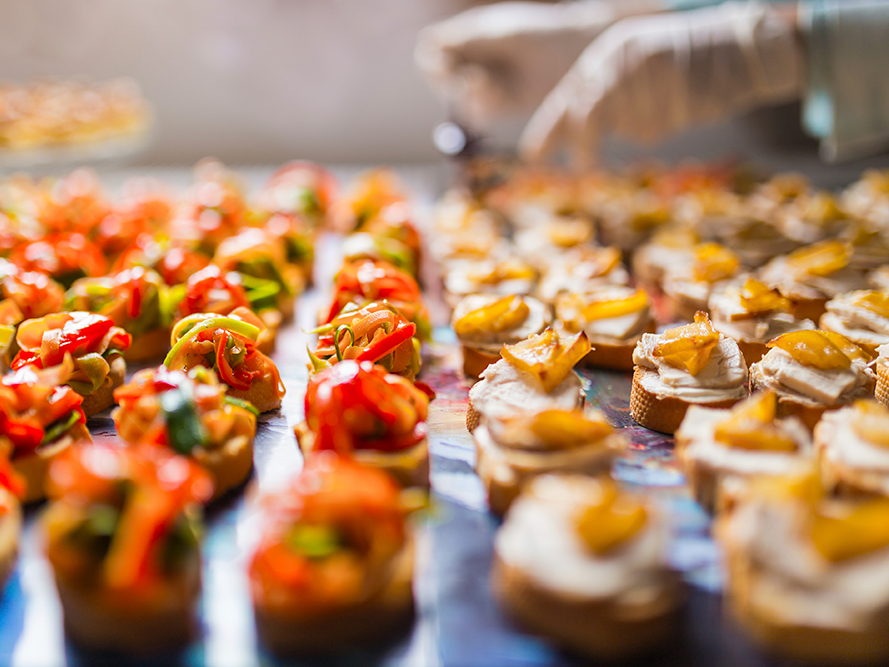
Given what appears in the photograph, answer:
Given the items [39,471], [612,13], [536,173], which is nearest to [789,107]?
[612,13]

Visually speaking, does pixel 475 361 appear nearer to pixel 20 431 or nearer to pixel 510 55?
pixel 20 431

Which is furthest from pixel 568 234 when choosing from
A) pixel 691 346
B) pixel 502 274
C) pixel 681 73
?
pixel 691 346

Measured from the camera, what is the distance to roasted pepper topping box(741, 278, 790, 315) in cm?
232

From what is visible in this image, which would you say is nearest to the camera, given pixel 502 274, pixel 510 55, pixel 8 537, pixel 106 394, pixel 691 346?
pixel 8 537

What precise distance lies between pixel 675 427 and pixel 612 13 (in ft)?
14.7

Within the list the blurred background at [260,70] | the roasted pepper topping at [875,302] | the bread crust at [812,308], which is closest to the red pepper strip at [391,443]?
the roasted pepper topping at [875,302]

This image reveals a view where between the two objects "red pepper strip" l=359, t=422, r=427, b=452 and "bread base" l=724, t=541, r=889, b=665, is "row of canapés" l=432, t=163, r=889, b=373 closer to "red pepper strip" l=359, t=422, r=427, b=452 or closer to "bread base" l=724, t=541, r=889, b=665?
"red pepper strip" l=359, t=422, r=427, b=452

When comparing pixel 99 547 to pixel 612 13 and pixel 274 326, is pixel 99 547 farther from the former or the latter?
pixel 612 13

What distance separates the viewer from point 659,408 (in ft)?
6.59

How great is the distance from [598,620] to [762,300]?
1.43 meters

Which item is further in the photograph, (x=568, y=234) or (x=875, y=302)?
(x=568, y=234)

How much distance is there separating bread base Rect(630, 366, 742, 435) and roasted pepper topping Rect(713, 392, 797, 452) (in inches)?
12.6

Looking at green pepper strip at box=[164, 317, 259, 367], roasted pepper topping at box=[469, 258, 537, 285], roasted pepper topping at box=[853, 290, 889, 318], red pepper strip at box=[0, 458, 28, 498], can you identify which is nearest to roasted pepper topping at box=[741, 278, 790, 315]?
roasted pepper topping at box=[853, 290, 889, 318]

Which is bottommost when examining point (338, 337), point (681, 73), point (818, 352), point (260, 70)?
point (818, 352)
